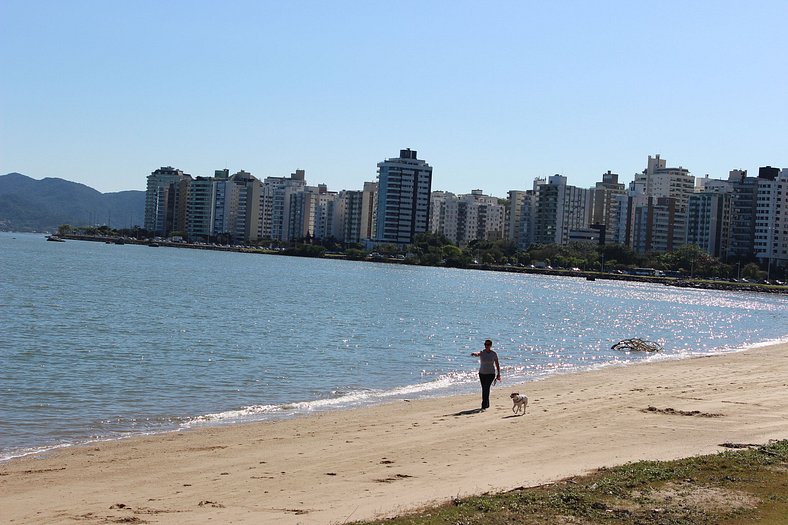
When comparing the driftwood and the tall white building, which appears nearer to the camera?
the driftwood

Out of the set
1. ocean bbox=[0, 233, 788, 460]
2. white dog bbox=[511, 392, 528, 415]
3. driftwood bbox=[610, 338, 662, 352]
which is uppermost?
A: white dog bbox=[511, 392, 528, 415]

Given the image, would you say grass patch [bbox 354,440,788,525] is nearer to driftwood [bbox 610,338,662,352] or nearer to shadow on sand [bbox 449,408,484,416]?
shadow on sand [bbox 449,408,484,416]

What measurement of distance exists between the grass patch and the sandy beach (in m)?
1.05

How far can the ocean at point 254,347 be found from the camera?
2397 centimetres

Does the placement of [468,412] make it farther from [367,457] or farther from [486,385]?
[367,457]

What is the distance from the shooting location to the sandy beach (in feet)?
41.9

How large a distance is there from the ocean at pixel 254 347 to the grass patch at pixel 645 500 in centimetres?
1026

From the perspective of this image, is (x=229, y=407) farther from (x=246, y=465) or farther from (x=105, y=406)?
(x=246, y=465)

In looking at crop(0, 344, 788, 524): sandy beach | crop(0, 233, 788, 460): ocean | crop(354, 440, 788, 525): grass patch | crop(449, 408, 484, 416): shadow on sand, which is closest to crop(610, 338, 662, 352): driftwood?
crop(0, 233, 788, 460): ocean

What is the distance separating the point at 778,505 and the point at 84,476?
34.4ft

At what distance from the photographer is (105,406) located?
23.9m

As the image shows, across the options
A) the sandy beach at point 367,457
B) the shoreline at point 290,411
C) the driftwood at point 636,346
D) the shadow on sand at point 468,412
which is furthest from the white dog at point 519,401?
the driftwood at point 636,346

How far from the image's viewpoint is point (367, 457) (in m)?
16.5

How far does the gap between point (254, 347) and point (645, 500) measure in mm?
30492
